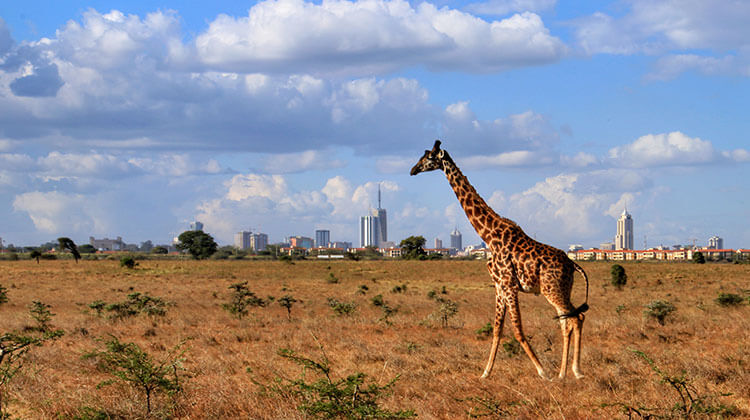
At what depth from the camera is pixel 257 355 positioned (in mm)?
14328

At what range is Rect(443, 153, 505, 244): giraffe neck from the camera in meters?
11.7

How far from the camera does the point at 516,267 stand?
1101 cm

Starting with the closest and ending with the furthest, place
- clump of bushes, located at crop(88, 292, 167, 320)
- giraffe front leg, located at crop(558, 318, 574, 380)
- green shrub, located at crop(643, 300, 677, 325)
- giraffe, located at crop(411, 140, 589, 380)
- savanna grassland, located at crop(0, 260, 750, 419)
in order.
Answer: savanna grassland, located at crop(0, 260, 750, 419) → giraffe, located at crop(411, 140, 589, 380) → giraffe front leg, located at crop(558, 318, 574, 380) → green shrub, located at crop(643, 300, 677, 325) → clump of bushes, located at crop(88, 292, 167, 320)

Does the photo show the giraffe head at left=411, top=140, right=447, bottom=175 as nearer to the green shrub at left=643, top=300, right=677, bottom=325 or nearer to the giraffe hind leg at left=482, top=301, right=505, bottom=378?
the giraffe hind leg at left=482, top=301, right=505, bottom=378

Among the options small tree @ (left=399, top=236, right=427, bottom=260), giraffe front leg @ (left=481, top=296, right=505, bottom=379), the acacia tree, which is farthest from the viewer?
the acacia tree

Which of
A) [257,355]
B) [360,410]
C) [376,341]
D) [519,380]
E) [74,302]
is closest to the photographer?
[360,410]

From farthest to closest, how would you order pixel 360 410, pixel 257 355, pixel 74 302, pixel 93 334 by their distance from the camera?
pixel 74 302
pixel 93 334
pixel 257 355
pixel 360 410

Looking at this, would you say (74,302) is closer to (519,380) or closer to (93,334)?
(93,334)

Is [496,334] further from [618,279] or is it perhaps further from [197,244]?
[197,244]

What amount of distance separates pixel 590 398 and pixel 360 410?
403cm

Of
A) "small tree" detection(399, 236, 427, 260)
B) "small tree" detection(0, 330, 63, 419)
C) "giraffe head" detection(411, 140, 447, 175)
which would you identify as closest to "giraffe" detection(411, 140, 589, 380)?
"giraffe head" detection(411, 140, 447, 175)

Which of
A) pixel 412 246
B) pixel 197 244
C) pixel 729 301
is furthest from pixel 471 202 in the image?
pixel 197 244

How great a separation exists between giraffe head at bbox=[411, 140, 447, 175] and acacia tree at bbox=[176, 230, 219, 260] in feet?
365

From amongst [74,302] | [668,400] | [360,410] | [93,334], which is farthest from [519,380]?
[74,302]
